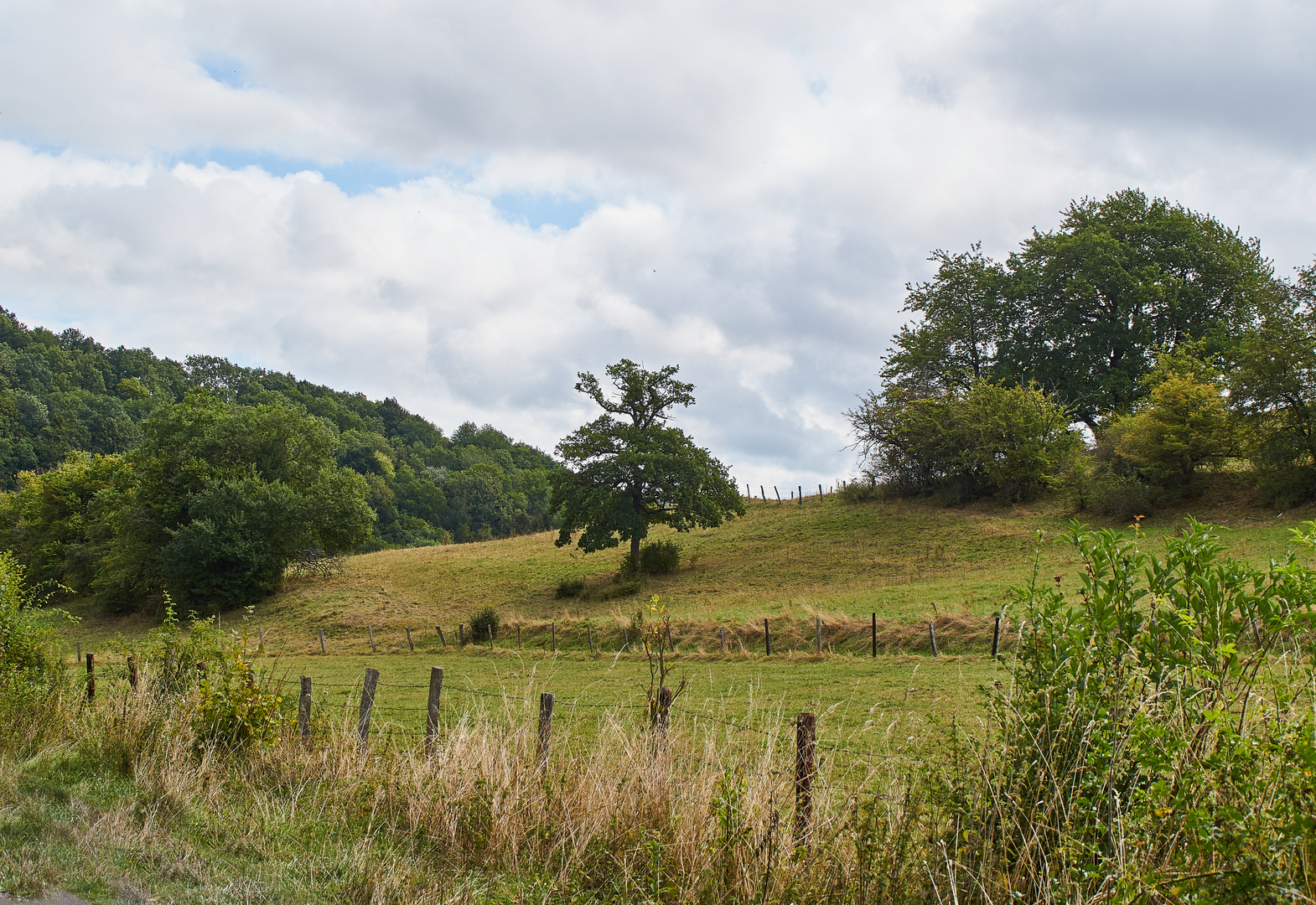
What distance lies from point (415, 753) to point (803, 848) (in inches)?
146

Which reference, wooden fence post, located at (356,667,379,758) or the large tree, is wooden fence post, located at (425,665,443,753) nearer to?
wooden fence post, located at (356,667,379,758)

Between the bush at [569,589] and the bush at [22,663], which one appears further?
the bush at [569,589]

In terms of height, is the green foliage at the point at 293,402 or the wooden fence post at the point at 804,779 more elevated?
the green foliage at the point at 293,402

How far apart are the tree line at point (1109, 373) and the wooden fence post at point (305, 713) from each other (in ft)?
126

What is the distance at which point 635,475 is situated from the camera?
40.5 metres

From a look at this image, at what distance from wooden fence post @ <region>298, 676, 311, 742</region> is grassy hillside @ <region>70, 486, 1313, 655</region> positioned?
50.8 ft

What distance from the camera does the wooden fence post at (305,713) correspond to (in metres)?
8.48

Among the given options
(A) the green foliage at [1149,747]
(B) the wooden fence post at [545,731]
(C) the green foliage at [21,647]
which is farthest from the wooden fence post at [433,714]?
(C) the green foliage at [21,647]

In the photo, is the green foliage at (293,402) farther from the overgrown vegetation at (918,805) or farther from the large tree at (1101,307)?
the overgrown vegetation at (918,805)

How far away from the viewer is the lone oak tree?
3988 cm

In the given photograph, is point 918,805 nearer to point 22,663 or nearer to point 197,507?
point 22,663

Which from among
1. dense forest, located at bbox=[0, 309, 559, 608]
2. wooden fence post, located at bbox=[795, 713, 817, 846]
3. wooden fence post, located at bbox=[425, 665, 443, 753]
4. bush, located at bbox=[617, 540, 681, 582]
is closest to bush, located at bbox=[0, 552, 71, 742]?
wooden fence post, located at bbox=[425, 665, 443, 753]

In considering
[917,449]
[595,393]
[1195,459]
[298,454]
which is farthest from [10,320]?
[1195,459]

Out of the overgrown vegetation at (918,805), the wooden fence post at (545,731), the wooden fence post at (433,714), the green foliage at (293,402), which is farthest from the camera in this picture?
the green foliage at (293,402)
